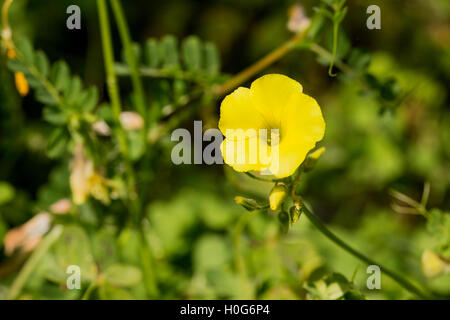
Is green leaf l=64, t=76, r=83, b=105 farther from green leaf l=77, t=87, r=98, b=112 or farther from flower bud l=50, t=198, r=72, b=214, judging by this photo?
flower bud l=50, t=198, r=72, b=214

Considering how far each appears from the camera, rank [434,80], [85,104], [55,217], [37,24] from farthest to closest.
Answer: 1. [434,80]
2. [37,24]
3. [55,217]
4. [85,104]

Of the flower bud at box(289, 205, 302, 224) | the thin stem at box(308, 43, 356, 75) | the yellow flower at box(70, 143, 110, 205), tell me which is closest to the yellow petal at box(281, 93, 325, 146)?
the flower bud at box(289, 205, 302, 224)

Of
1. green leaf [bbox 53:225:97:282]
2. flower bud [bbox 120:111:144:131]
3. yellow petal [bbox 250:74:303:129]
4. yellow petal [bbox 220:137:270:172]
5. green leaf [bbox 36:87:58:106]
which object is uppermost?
green leaf [bbox 36:87:58:106]

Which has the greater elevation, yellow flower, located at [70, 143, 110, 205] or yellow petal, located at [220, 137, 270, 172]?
yellow flower, located at [70, 143, 110, 205]

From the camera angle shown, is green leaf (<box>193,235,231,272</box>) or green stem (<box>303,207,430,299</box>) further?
green leaf (<box>193,235,231,272</box>)

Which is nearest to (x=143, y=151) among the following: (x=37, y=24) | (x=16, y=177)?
(x=16, y=177)

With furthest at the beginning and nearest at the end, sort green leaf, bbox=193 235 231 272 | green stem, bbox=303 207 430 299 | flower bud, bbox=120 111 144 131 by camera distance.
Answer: green leaf, bbox=193 235 231 272
flower bud, bbox=120 111 144 131
green stem, bbox=303 207 430 299

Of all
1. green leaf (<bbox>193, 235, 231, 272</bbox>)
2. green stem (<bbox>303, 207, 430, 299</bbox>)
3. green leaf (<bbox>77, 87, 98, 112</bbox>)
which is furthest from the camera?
green leaf (<bbox>193, 235, 231, 272</bbox>)
